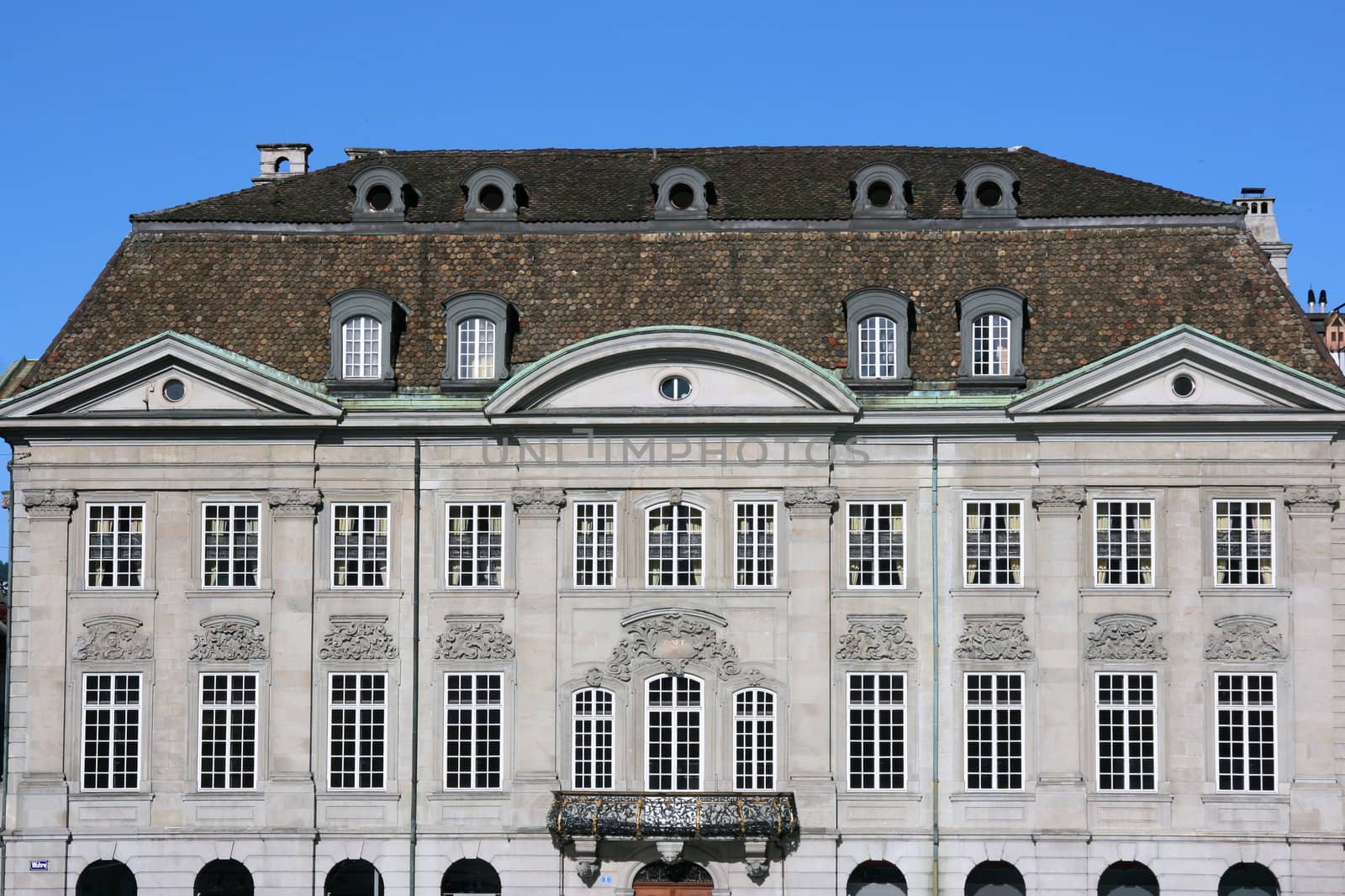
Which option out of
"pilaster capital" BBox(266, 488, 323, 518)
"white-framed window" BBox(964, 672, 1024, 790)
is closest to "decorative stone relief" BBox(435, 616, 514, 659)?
"pilaster capital" BBox(266, 488, 323, 518)

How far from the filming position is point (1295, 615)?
52750 millimetres

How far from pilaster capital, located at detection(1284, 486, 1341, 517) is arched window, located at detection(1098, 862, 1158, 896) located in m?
10.3

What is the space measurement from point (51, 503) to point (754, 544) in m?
18.9

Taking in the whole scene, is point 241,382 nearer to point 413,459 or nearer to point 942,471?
point 413,459

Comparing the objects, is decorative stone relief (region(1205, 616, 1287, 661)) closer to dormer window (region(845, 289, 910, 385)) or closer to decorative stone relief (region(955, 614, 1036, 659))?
decorative stone relief (region(955, 614, 1036, 659))

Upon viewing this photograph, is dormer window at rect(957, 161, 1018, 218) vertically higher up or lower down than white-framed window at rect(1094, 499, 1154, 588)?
higher up

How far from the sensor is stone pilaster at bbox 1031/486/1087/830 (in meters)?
52.6

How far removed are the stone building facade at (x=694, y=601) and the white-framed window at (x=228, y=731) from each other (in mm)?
99

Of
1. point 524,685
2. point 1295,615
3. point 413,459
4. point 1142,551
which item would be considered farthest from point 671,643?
point 1295,615

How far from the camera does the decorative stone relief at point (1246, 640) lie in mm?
52719

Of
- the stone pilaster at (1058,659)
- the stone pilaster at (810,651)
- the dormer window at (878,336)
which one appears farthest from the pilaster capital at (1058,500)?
the stone pilaster at (810,651)

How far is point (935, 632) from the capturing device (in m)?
53.2

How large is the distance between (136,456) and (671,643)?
1531 cm

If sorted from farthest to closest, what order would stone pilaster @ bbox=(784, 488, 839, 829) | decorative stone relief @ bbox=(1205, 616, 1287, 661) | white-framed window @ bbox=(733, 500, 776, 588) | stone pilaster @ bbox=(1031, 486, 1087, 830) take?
white-framed window @ bbox=(733, 500, 776, 588) < stone pilaster @ bbox=(784, 488, 839, 829) < decorative stone relief @ bbox=(1205, 616, 1287, 661) < stone pilaster @ bbox=(1031, 486, 1087, 830)
